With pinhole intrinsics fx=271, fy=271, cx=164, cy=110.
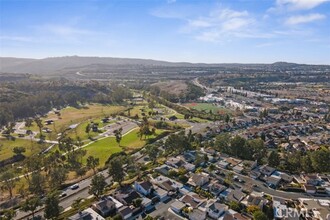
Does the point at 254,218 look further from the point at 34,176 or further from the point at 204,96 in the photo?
the point at 204,96

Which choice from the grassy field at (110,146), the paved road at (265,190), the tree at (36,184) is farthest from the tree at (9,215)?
the paved road at (265,190)

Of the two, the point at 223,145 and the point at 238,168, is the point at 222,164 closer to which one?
the point at 238,168

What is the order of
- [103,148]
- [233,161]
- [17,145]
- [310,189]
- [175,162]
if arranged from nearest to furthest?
[310,189] → [175,162] → [233,161] → [103,148] → [17,145]

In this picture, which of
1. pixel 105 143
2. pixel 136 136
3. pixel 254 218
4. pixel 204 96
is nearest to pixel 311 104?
pixel 204 96

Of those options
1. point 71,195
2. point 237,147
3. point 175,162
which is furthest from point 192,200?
point 237,147

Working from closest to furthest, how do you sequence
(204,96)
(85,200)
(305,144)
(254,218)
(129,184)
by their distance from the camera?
1. (254,218)
2. (85,200)
3. (129,184)
4. (305,144)
5. (204,96)
